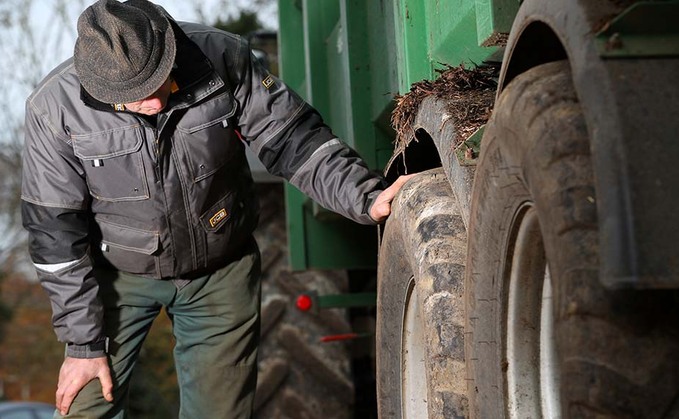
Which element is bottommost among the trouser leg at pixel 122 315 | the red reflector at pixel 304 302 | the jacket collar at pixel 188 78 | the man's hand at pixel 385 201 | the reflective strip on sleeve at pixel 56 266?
the trouser leg at pixel 122 315

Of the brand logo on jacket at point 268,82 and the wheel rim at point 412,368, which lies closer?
the wheel rim at point 412,368

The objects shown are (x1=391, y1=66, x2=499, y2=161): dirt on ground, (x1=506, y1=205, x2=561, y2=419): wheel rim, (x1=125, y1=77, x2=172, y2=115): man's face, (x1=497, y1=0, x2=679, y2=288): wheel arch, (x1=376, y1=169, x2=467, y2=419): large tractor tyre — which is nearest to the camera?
(x1=497, y1=0, x2=679, y2=288): wheel arch

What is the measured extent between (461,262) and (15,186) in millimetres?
18313

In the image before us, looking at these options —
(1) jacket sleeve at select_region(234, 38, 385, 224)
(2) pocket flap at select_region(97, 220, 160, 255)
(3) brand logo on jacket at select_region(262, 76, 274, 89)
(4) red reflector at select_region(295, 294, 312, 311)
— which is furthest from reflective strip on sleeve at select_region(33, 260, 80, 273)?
(4) red reflector at select_region(295, 294, 312, 311)

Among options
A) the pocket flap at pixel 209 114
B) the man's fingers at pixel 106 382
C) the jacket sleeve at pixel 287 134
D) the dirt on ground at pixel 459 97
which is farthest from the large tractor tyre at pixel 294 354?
the dirt on ground at pixel 459 97

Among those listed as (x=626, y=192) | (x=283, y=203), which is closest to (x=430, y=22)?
(x=626, y=192)

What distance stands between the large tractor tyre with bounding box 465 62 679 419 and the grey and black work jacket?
1.01 meters

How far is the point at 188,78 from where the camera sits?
3020mm

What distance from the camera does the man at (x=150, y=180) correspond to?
2920 millimetres

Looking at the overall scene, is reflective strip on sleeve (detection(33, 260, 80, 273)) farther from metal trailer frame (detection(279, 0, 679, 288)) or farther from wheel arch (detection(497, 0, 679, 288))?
wheel arch (detection(497, 0, 679, 288))

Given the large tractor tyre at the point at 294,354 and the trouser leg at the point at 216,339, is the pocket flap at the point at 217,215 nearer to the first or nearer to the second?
the trouser leg at the point at 216,339

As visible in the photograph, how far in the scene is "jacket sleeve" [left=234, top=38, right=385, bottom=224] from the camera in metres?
3.03

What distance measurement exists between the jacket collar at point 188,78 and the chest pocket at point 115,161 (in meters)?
0.08

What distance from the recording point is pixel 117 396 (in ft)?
10.9
